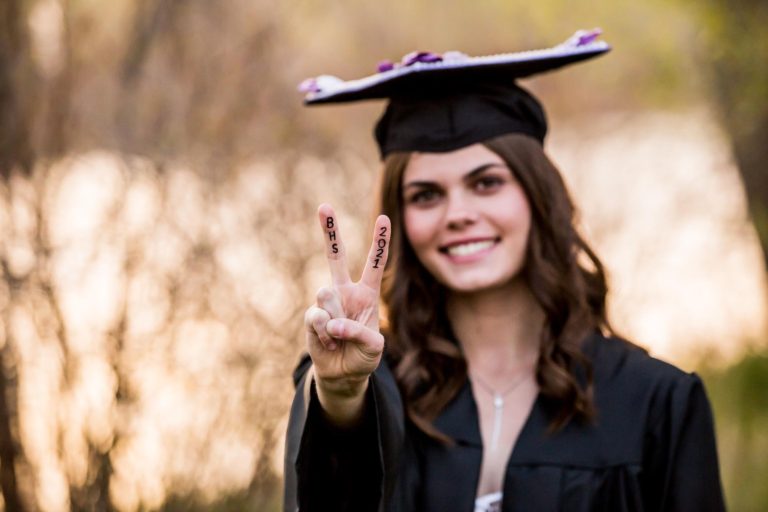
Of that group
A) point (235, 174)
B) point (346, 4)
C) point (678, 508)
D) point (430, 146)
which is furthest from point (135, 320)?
point (346, 4)

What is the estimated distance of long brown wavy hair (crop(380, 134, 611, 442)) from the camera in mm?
3072

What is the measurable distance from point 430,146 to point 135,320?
61.8 inches

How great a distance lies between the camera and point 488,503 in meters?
2.92

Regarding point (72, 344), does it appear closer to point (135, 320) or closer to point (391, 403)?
point (135, 320)

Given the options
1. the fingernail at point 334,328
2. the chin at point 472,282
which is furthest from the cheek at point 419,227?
the fingernail at point 334,328

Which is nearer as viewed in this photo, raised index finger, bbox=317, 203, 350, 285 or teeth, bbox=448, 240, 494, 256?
raised index finger, bbox=317, 203, 350, 285

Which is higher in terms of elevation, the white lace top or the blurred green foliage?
the white lace top

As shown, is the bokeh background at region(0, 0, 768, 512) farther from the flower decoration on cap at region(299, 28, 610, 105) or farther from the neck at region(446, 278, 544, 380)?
the neck at region(446, 278, 544, 380)

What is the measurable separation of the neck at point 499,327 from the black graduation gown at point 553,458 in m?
0.18

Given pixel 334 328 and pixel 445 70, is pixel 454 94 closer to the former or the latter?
pixel 445 70

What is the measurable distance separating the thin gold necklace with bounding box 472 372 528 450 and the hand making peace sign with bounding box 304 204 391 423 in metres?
0.71

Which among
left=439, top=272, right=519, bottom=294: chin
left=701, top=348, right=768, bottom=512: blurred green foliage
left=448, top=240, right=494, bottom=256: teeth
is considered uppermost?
left=448, top=240, right=494, bottom=256: teeth

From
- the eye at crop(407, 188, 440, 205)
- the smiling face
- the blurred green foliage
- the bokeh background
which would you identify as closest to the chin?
the smiling face

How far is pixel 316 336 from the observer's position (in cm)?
235
